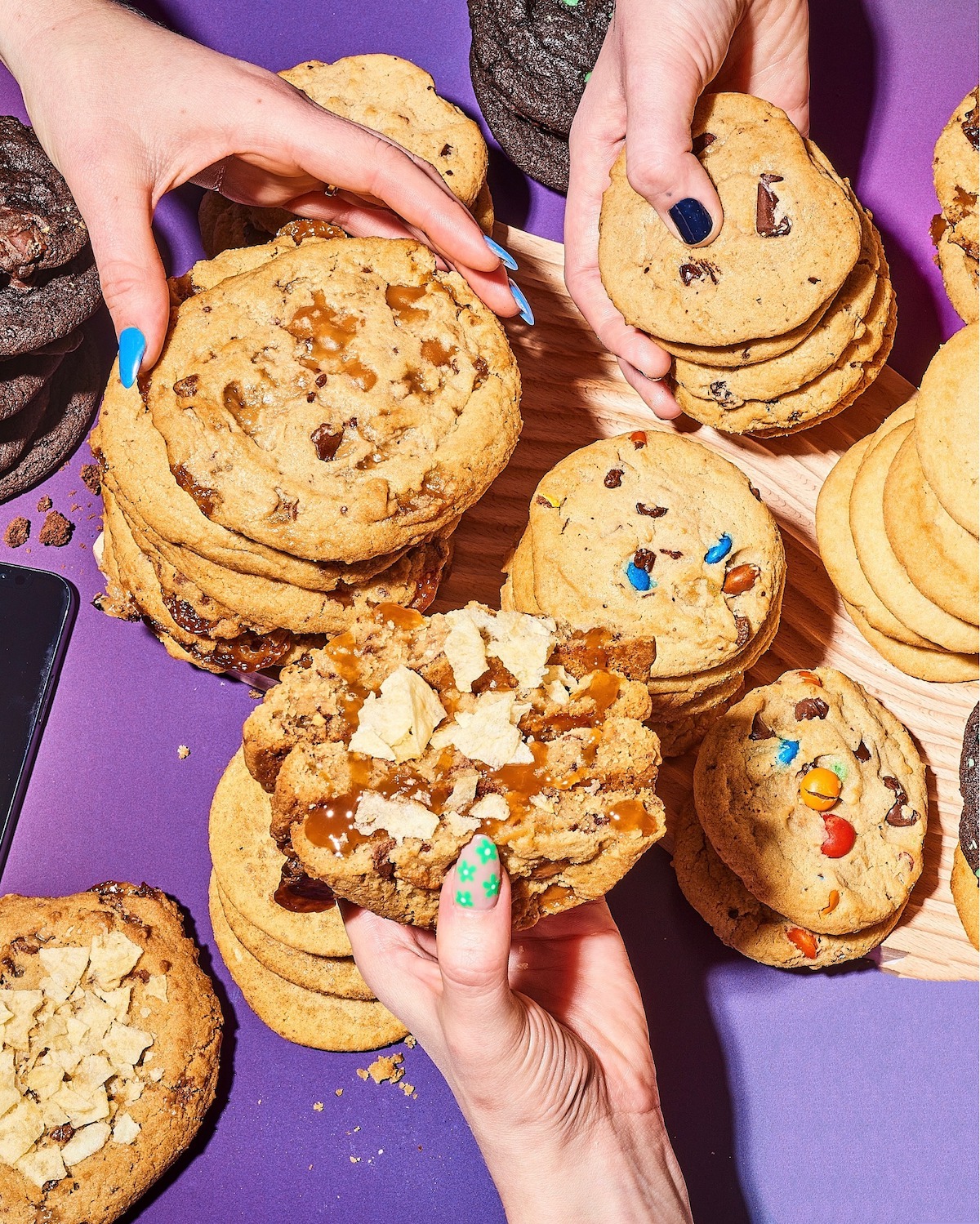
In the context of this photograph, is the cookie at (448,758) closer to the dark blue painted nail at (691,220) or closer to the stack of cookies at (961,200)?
the dark blue painted nail at (691,220)

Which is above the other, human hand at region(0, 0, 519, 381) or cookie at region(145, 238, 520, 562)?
human hand at region(0, 0, 519, 381)

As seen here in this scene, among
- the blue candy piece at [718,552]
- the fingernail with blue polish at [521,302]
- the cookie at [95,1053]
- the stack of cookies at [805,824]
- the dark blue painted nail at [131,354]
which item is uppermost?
the fingernail with blue polish at [521,302]

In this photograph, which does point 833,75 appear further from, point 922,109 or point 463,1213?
point 463,1213

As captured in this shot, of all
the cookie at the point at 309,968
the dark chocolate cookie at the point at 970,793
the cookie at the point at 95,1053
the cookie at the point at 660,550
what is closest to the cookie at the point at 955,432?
the cookie at the point at 660,550

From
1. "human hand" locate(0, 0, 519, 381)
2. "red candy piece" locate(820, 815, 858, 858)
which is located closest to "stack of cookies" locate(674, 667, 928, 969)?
"red candy piece" locate(820, 815, 858, 858)

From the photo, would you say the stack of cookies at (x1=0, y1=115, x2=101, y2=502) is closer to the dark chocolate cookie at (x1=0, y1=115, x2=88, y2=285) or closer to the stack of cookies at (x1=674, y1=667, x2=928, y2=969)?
the dark chocolate cookie at (x1=0, y1=115, x2=88, y2=285)
